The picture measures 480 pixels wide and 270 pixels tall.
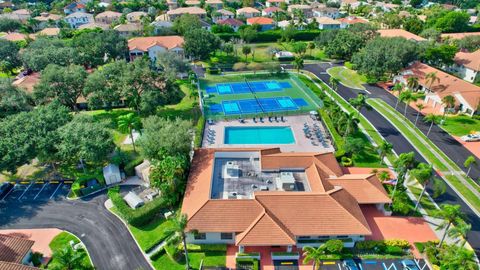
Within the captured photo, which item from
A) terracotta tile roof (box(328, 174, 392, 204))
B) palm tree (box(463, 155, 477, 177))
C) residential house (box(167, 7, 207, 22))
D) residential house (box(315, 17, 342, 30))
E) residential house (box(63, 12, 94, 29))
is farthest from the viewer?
residential house (box(63, 12, 94, 29))

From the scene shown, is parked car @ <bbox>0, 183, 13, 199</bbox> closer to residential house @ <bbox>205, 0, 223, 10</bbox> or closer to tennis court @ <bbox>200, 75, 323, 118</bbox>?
tennis court @ <bbox>200, 75, 323, 118</bbox>

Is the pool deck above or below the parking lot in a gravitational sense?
above

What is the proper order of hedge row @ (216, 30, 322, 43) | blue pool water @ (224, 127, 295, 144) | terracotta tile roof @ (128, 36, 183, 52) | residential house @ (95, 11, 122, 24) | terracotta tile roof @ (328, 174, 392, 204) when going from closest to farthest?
1. terracotta tile roof @ (328, 174, 392, 204)
2. blue pool water @ (224, 127, 295, 144)
3. terracotta tile roof @ (128, 36, 183, 52)
4. hedge row @ (216, 30, 322, 43)
5. residential house @ (95, 11, 122, 24)

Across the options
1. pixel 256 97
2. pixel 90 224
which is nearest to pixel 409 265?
pixel 90 224

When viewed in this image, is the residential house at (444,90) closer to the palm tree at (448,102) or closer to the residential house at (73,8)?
the palm tree at (448,102)

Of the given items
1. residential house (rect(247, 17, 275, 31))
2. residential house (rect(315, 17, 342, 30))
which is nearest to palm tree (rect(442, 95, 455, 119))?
residential house (rect(315, 17, 342, 30))

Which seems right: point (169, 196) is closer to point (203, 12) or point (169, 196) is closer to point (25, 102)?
point (25, 102)

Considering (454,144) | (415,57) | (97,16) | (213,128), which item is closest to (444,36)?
(415,57)

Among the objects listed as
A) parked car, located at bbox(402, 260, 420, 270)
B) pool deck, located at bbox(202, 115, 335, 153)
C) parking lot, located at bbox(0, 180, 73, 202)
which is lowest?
parking lot, located at bbox(0, 180, 73, 202)
